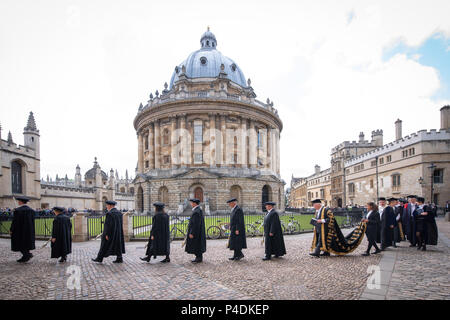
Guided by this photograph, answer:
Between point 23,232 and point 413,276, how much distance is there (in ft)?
38.0

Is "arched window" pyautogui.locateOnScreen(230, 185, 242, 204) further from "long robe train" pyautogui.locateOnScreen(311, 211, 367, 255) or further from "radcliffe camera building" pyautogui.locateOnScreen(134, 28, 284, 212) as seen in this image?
"long robe train" pyautogui.locateOnScreen(311, 211, 367, 255)

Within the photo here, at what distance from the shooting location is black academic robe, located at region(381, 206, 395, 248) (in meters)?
9.97

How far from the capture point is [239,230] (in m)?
8.63

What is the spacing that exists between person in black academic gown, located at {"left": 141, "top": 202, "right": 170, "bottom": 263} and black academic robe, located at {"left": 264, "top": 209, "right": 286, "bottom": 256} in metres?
3.18

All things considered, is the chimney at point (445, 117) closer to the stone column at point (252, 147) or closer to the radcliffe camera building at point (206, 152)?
the radcliffe camera building at point (206, 152)

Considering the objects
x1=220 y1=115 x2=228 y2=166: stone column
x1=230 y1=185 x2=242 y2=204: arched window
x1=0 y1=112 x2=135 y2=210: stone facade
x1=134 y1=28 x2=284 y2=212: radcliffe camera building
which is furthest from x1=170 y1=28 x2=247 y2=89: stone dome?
x1=0 y1=112 x2=135 y2=210: stone facade

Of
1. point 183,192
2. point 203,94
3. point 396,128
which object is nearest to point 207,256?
point 183,192

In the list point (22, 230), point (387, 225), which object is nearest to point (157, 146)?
point (22, 230)

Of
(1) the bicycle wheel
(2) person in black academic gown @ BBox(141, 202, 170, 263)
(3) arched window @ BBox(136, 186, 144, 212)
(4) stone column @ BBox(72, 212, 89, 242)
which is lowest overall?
(3) arched window @ BBox(136, 186, 144, 212)

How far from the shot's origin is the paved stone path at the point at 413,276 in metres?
4.99

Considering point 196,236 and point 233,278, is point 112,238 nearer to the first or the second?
point 196,236

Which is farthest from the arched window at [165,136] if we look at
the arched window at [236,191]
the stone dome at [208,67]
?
the stone dome at [208,67]
